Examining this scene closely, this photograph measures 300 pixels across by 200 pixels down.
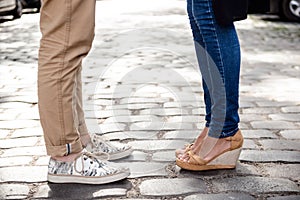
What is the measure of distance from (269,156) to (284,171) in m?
0.25

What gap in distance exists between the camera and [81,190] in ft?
8.41

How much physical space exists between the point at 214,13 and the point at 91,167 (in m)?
0.88

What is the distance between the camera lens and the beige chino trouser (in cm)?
237

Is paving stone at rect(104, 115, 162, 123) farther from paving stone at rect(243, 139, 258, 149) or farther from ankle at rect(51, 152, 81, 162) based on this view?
ankle at rect(51, 152, 81, 162)

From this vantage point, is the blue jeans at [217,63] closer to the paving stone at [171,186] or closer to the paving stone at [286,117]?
the paving stone at [171,186]

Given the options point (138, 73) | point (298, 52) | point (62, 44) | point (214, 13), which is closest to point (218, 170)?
point (214, 13)

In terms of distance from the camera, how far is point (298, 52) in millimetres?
7828

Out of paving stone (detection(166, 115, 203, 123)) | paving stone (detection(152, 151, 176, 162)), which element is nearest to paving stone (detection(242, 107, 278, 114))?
paving stone (detection(166, 115, 203, 123))

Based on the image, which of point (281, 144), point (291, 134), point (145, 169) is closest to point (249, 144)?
point (281, 144)

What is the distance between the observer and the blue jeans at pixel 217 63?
257 cm

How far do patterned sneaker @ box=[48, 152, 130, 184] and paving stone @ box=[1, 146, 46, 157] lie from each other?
0.54 meters

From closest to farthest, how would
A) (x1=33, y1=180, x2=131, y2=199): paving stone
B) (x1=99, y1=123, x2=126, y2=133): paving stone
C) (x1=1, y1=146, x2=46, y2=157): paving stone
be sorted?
(x1=33, y1=180, x2=131, y2=199): paving stone
(x1=1, y1=146, x2=46, y2=157): paving stone
(x1=99, y1=123, x2=126, y2=133): paving stone

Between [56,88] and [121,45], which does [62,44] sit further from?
[121,45]

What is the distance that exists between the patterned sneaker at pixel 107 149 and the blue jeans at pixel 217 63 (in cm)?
52
